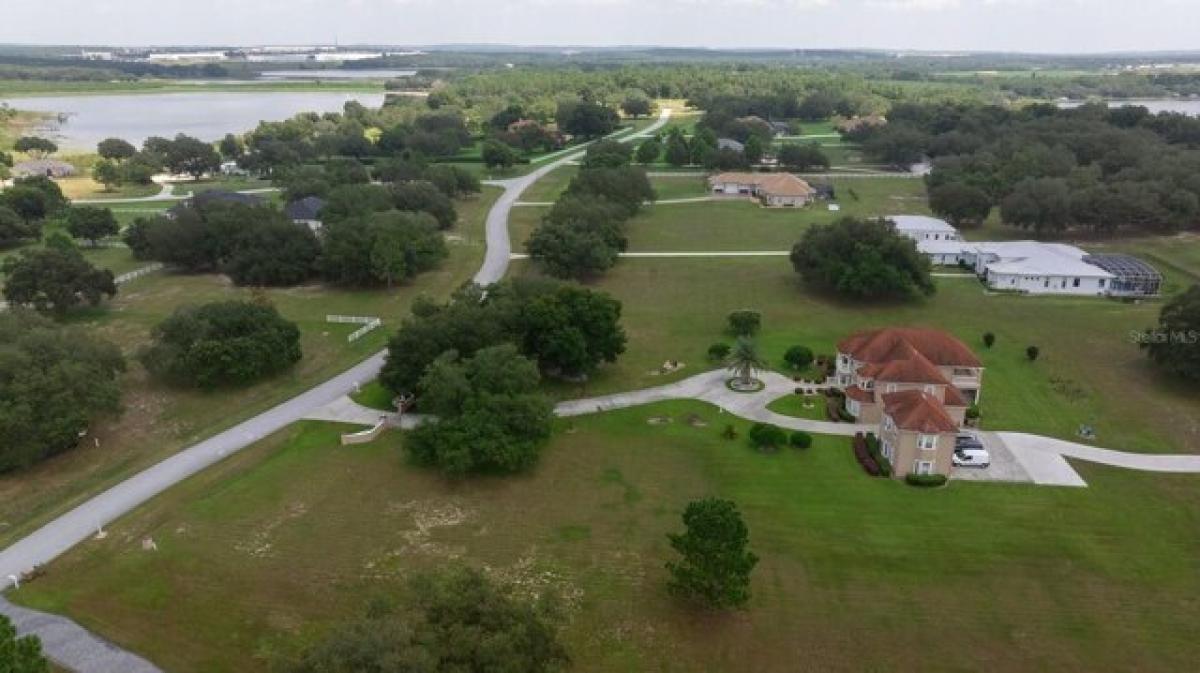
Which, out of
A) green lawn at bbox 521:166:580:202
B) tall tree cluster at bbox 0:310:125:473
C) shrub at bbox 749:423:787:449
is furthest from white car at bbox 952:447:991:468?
green lawn at bbox 521:166:580:202

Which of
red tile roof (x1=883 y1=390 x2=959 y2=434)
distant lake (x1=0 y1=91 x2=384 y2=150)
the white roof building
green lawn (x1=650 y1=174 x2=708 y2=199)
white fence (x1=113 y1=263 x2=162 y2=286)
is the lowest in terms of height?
white fence (x1=113 y1=263 x2=162 y2=286)

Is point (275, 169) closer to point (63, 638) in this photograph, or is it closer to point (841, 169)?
point (841, 169)

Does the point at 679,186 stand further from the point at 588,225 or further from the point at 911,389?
the point at 911,389

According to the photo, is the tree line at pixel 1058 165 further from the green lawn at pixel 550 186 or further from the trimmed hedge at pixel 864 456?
the trimmed hedge at pixel 864 456

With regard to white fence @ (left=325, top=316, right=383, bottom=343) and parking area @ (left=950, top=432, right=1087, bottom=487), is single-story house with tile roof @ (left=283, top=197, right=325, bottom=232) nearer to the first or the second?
white fence @ (left=325, top=316, right=383, bottom=343)

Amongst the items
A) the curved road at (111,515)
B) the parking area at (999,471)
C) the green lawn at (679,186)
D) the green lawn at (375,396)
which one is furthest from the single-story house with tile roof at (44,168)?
the parking area at (999,471)

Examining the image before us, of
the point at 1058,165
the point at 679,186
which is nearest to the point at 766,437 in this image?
the point at 1058,165

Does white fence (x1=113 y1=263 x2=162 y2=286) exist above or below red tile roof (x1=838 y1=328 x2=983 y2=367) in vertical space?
below
